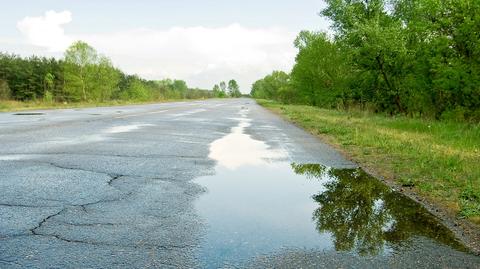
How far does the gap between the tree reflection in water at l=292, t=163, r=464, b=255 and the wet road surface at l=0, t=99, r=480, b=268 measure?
0.6 inches

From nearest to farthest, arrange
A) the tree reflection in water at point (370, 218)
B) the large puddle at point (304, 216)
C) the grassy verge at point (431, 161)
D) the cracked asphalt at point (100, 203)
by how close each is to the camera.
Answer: the cracked asphalt at point (100, 203)
the large puddle at point (304, 216)
the tree reflection in water at point (370, 218)
the grassy verge at point (431, 161)

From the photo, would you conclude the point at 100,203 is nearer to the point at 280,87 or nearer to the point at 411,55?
the point at 411,55

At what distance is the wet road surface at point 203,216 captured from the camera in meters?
3.60

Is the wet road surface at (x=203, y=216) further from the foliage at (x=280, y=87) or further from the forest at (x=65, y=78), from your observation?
the foliage at (x=280, y=87)

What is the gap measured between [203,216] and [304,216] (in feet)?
4.06

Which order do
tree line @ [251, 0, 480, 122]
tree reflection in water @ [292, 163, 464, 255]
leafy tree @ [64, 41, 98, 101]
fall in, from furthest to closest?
leafy tree @ [64, 41, 98, 101], tree line @ [251, 0, 480, 122], tree reflection in water @ [292, 163, 464, 255]

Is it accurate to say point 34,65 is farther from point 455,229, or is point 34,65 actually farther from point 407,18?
point 455,229

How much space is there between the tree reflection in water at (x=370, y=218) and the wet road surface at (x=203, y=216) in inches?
0.6

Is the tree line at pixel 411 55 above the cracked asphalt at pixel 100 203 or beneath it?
above

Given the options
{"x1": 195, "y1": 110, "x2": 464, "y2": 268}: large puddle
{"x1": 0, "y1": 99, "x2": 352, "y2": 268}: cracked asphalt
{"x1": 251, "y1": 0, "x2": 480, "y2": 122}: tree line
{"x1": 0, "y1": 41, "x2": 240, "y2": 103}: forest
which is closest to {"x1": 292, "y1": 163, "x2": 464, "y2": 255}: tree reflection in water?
{"x1": 195, "y1": 110, "x2": 464, "y2": 268}: large puddle

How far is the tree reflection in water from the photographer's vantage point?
4.18 m

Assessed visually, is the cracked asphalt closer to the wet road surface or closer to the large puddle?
the wet road surface

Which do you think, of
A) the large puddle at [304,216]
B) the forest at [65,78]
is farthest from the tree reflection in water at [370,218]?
the forest at [65,78]

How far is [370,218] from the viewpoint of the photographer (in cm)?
498
